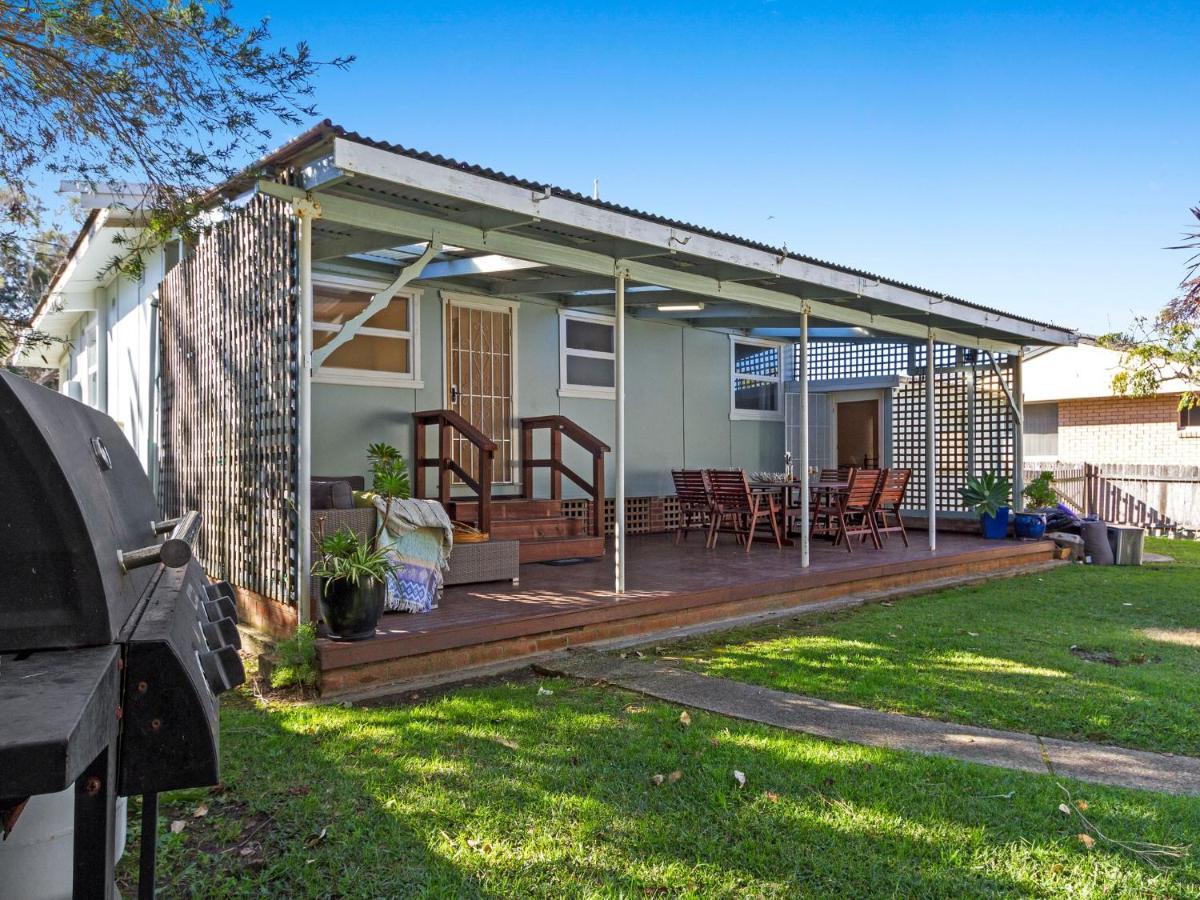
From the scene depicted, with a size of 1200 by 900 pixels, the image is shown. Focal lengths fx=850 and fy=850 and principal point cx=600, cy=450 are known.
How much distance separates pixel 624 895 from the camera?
246cm

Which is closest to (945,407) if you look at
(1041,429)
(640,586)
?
(640,586)

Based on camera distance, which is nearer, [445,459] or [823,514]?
[445,459]

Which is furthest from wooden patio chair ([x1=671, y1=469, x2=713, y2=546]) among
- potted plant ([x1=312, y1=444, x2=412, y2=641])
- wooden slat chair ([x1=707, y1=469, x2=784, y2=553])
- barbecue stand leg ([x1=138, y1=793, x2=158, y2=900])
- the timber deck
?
barbecue stand leg ([x1=138, y1=793, x2=158, y2=900])

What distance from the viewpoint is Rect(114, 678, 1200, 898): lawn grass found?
255cm

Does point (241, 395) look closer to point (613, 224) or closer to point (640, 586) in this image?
point (613, 224)

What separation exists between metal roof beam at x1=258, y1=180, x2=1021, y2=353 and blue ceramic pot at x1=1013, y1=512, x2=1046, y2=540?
3.30 meters

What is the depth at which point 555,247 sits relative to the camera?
6.29 meters

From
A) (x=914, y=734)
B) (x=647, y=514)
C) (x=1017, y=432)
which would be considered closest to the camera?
(x=914, y=734)

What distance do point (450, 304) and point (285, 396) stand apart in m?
4.05

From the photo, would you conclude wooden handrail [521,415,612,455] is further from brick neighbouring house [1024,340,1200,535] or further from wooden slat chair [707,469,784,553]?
brick neighbouring house [1024,340,1200,535]

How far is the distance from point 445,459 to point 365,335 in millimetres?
1448

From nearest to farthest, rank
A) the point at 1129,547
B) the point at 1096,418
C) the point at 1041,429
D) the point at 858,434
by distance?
the point at 1129,547, the point at 858,434, the point at 1096,418, the point at 1041,429

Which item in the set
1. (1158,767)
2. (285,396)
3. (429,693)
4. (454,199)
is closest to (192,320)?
(285,396)

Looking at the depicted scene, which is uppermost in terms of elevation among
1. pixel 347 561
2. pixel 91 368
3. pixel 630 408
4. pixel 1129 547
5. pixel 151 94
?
pixel 151 94
